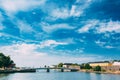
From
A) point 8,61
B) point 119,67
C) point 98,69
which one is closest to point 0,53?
point 8,61

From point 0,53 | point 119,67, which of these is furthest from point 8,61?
point 119,67

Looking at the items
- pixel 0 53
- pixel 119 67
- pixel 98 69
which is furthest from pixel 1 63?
pixel 119 67

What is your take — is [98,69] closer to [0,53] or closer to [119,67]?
[119,67]

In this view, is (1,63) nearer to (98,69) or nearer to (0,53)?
(0,53)

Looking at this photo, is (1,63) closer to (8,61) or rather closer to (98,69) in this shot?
(8,61)

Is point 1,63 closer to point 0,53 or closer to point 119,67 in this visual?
point 0,53

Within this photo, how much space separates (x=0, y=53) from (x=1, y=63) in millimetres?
8264

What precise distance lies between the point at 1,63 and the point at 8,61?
30.2 feet

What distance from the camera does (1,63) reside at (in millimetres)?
157750

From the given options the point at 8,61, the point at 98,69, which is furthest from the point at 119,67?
the point at 8,61

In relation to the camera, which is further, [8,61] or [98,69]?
[98,69]

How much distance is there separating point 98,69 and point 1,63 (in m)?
71.9

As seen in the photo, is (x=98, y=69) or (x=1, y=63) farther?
(x=98, y=69)

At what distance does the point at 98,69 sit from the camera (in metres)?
193
